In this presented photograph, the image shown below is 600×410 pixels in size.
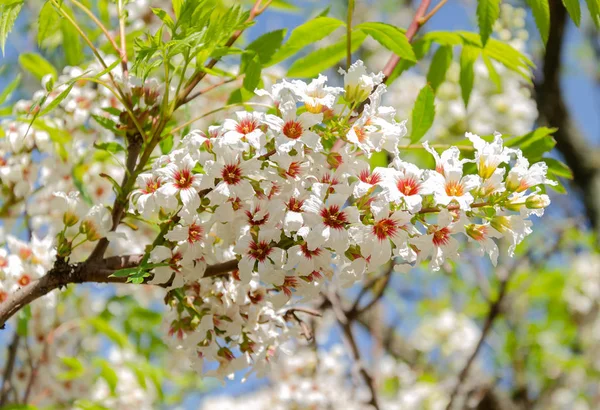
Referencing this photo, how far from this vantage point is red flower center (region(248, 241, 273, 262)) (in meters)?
1.29

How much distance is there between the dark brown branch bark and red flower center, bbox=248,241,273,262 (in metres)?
2.56

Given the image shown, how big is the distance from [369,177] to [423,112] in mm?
455

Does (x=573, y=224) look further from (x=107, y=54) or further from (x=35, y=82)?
(x=35, y=82)

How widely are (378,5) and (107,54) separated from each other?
5703mm

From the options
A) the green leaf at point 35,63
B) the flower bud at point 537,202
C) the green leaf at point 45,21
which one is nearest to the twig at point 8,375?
the green leaf at point 35,63

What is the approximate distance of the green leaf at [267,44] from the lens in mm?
1643

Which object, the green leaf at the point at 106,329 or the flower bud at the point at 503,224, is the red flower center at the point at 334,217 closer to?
the flower bud at the point at 503,224

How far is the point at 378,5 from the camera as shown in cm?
771

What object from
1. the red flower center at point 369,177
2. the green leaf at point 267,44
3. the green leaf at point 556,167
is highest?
the green leaf at point 267,44

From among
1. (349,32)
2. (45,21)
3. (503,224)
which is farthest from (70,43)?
(503,224)

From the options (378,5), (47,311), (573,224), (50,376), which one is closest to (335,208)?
(47,311)

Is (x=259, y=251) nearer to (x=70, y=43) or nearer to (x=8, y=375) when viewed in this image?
(x=70, y=43)

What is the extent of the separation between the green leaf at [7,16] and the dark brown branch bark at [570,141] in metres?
2.75

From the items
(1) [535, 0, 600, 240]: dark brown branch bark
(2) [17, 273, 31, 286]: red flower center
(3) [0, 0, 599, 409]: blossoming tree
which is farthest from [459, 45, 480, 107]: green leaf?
(1) [535, 0, 600, 240]: dark brown branch bark
